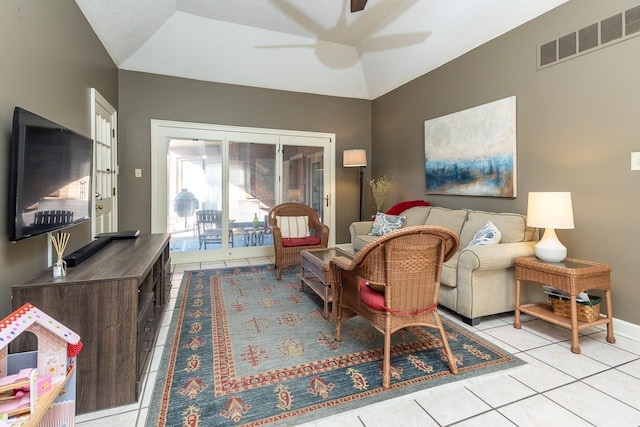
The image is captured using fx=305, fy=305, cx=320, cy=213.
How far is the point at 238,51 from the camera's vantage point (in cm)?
458

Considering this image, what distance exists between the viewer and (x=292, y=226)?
443 centimetres

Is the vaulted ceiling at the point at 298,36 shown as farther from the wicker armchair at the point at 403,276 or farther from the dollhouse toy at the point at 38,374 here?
the dollhouse toy at the point at 38,374

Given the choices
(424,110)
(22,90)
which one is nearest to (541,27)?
(424,110)

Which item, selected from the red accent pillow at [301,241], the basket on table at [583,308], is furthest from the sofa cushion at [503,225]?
the red accent pillow at [301,241]

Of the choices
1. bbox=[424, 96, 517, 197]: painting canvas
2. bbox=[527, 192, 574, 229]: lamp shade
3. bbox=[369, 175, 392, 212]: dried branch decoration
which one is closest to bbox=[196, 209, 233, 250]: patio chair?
bbox=[369, 175, 392, 212]: dried branch decoration

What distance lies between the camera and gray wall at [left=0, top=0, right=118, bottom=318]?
171 centimetres

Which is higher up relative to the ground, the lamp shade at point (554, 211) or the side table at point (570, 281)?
the lamp shade at point (554, 211)

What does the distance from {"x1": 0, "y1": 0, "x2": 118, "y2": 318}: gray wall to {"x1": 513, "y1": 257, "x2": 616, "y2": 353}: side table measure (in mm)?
3553

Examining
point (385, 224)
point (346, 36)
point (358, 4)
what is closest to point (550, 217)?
point (385, 224)

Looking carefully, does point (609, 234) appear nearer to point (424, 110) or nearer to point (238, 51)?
point (424, 110)

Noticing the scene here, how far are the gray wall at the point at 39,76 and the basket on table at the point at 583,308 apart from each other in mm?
3741

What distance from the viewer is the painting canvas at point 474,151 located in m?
3.31

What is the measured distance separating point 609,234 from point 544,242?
0.56 meters

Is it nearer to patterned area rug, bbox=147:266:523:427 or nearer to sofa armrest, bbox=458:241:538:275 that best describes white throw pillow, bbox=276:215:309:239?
patterned area rug, bbox=147:266:523:427
